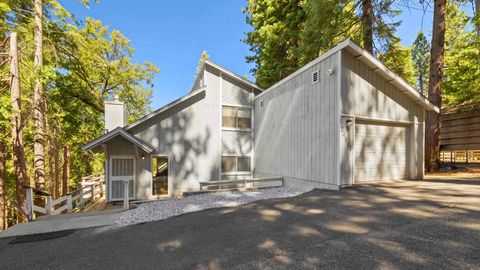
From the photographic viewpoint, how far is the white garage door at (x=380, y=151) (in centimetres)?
792

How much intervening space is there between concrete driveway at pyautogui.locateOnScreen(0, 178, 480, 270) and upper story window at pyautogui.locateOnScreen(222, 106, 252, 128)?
760cm

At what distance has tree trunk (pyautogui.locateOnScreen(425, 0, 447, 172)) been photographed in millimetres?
9766

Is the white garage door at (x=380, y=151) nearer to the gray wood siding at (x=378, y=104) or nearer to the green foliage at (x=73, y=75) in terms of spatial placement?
the gray wood siding at (x=378, y=104)

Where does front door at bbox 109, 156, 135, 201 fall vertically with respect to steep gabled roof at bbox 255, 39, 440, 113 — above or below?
below

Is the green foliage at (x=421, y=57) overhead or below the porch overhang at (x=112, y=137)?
overhead

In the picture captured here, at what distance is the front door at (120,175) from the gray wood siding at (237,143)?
16.7ft

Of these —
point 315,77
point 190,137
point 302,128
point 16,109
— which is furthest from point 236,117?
point 16,109

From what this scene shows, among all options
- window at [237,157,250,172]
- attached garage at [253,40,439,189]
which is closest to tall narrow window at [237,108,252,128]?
window at [237,157,250,172]

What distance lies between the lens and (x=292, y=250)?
10.8 ft

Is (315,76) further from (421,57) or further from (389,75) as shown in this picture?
(421,57)

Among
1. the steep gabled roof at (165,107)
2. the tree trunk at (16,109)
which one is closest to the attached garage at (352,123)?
the steep gabled roof at (165,107)

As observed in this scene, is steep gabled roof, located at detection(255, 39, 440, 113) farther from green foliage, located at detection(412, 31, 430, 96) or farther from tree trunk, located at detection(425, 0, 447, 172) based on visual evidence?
green foliage, located at detection(412, 31, 430, 96)

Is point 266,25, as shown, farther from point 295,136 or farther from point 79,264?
point 79,264

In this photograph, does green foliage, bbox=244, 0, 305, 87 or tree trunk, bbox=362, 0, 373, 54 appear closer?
tree trunk, bbox=362, 0, 373, 54
